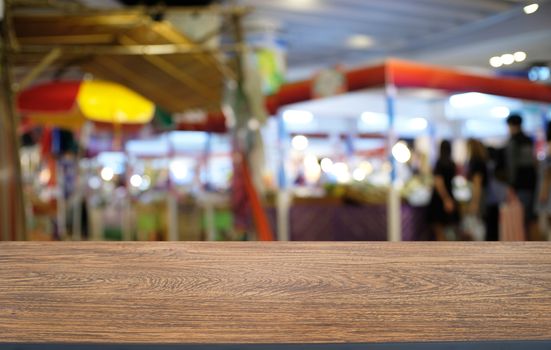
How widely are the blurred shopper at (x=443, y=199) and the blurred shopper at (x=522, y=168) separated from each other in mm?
908

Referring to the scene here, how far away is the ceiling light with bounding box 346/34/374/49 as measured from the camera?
11.1m

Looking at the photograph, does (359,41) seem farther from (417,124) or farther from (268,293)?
(268,293)

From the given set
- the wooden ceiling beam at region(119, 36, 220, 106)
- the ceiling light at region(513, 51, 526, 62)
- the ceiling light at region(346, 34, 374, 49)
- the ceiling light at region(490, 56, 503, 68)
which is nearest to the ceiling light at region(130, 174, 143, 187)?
the ceiling light at region(346, 34, 374, 49)

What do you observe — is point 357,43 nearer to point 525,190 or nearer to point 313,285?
point 525,190

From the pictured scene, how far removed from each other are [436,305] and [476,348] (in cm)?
12

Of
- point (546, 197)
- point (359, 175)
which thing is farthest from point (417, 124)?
point (546, 197)

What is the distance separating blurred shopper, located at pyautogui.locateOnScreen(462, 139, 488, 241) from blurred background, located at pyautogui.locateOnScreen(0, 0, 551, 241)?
0.05 feet

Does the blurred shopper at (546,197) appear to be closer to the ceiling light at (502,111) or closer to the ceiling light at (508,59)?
the ceiling light at (508,59)

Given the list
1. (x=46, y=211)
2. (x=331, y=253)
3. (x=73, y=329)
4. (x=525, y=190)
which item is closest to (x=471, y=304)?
(x=331, y=253)

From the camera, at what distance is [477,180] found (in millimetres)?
5312

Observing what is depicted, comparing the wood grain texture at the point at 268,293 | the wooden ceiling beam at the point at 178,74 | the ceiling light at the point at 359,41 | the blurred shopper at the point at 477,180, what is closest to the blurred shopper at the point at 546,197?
the blurred shopper at the point at 477,180

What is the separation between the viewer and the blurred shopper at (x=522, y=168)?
13.9ft

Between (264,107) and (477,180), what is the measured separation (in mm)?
1833

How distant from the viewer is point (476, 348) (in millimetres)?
1062
